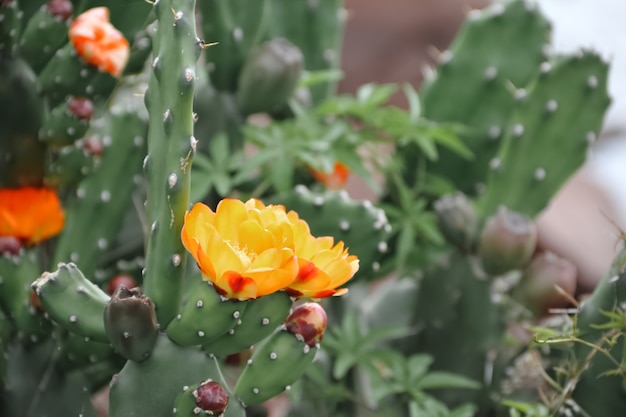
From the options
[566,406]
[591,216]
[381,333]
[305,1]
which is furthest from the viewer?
[591,216]

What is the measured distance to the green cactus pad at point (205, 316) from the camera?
73 centimetres

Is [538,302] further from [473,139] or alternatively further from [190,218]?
[190,218]

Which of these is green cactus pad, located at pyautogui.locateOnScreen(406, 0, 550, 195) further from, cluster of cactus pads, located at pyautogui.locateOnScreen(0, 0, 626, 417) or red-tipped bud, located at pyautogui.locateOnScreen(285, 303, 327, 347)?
red-tipped bud, located at pyautogui.locateOnScreen(285, 303, 327, 347)

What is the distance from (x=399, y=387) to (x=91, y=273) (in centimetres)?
41

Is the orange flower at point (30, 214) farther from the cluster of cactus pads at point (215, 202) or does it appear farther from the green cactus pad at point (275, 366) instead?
the green cactus pad at point (275, 366)

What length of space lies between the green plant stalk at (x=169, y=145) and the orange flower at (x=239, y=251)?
4 centimetres

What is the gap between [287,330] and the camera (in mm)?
789

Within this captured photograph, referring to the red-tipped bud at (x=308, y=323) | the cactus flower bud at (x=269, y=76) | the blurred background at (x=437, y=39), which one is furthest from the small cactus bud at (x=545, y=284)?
the blurred background at (x=437, y=39)

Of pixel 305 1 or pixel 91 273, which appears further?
pixel 305 1

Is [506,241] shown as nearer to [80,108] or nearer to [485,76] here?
[485,76]

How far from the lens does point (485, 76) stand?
1.47 metres

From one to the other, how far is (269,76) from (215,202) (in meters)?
0.19

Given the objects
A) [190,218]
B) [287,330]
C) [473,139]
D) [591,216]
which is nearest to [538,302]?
[473,139]

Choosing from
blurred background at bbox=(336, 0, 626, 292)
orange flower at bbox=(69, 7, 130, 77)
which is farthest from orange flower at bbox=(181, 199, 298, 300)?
blurred background at bbox=(336, 0, 626, 292)
